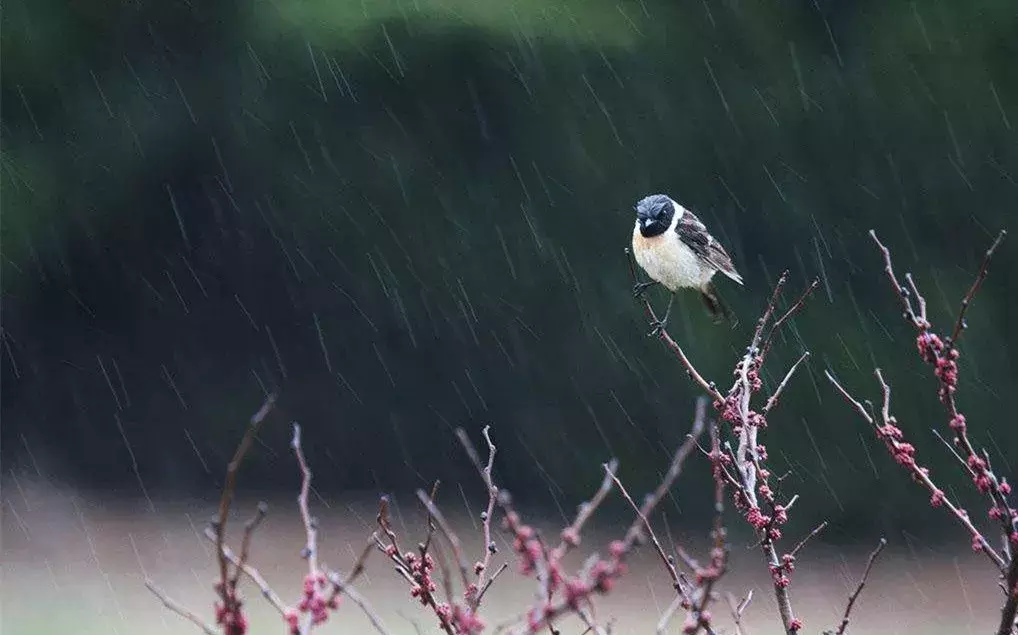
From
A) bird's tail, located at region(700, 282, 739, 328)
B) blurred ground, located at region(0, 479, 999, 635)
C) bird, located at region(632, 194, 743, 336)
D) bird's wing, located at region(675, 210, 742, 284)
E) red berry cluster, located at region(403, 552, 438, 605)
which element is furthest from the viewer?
blurred ground, located at region(0, 479, 999, 635)

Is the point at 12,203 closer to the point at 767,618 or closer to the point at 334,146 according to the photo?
the point at 334,146

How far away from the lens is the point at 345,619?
32.7 feet

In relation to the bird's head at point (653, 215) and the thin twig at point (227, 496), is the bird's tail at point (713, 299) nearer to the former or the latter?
the bird's head at point (653, 215)

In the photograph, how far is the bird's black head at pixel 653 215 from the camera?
5.45 meters

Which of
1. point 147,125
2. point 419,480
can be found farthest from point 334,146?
point 419,480

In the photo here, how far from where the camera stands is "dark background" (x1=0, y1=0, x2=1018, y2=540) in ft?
34.5

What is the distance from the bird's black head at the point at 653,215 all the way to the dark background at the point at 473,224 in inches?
193

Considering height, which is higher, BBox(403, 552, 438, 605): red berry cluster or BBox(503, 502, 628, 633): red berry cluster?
BBox(503, 502, 628, 633): red berry cluster

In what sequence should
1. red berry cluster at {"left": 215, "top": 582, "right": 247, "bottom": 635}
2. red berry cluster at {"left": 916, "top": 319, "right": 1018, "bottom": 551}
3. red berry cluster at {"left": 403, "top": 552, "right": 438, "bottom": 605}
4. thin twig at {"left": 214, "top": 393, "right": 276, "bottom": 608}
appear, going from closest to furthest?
thin twig at {"left": 214, "top": 393, "right": 276, "bottom": 608}
red berry cluster at {"left": 215, "top": 582, "right": 247, "bottom": 635}
red berry cluster at {"left": 916, "top": 319, "right": 1018, "bottom": 551}
red berry cluster at {"left": 403, "top": 552, "right": 438, "bottom": 605}

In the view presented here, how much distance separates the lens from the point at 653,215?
5.44 metres

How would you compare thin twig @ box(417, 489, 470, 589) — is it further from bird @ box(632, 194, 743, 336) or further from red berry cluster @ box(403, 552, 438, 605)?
bird @ box(632, 194, 743, 336)

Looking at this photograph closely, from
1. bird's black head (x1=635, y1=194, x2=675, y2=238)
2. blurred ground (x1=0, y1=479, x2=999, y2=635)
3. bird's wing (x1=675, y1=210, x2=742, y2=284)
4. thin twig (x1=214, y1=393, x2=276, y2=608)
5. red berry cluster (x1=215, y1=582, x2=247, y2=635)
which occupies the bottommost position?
blurred ground (x1=0, y1=479, x2=999, y2=635)

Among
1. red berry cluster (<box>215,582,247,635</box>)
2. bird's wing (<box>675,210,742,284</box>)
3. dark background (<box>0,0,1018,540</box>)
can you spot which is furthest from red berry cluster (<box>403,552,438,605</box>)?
dark background (<box>0,0,1018,540</box>)

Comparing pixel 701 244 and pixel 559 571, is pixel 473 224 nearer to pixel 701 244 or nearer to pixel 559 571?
pixel 701 244
